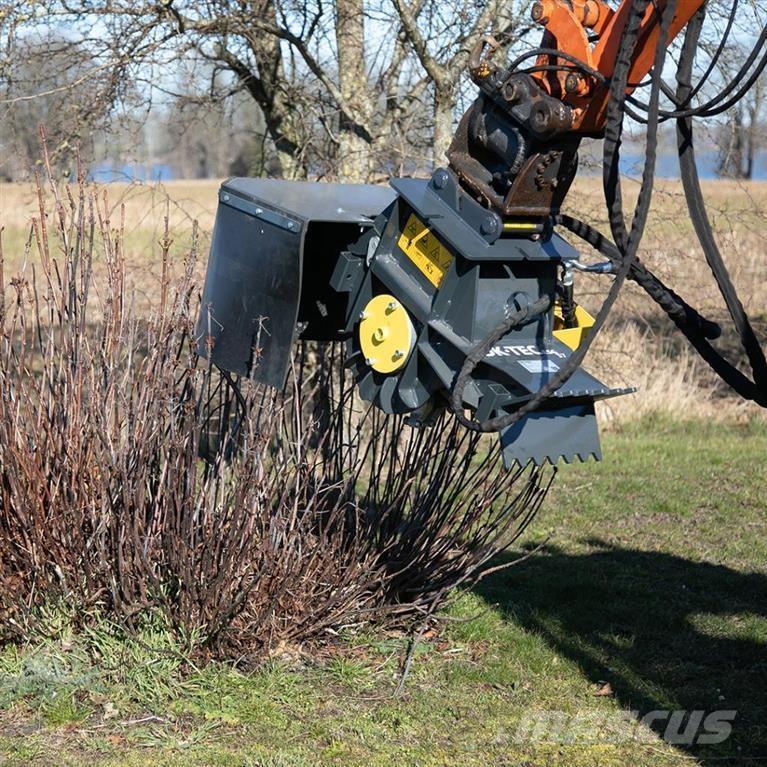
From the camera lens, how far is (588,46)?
11.5 ft

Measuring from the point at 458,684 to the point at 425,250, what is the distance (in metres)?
2.14

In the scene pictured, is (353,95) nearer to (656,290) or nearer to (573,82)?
(656,290)

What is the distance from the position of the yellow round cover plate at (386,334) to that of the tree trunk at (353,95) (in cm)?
533

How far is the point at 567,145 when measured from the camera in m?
3.67

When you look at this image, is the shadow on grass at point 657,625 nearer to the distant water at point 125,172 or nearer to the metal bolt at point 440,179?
the metal bolt at point 440,179

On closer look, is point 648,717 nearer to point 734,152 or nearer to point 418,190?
point 418,190

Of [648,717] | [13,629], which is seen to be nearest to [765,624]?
[648,717]

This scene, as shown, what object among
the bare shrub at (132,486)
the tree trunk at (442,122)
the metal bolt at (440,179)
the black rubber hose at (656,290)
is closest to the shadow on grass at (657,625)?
the bare shrub at (132,486)

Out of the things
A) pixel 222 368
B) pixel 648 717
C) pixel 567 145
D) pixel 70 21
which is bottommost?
pixel 648 717

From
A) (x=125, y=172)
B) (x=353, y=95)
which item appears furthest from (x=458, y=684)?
(x=125, y=172)

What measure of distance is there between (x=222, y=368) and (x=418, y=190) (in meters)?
1.17

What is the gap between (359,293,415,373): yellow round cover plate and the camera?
154 inches

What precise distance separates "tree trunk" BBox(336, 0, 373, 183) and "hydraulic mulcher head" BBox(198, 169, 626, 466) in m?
4.70

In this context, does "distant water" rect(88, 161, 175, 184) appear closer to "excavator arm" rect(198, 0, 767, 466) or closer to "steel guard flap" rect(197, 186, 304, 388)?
"steel guard flap" rect(197, 186, 304, 388)
